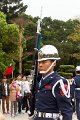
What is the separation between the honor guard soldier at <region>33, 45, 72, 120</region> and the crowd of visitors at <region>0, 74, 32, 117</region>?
441 inches

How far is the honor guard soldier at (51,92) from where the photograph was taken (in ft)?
18.4

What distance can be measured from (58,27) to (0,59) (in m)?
28.5

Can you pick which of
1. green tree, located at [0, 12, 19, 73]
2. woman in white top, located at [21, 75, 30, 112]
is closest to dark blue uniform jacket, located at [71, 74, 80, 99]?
woman in white top, located at [21, 75, 30, 112]

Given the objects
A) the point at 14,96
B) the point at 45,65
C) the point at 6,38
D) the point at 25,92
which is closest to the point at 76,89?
the point at 14,96

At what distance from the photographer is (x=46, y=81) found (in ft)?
19.1

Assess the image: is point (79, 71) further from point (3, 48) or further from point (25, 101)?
point (3, 48)

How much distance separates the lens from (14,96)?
669 inches

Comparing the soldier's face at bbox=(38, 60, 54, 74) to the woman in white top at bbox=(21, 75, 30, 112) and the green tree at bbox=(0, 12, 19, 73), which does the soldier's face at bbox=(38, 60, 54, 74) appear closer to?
the woman in white top at bbox=(21, 75, 30, 112)

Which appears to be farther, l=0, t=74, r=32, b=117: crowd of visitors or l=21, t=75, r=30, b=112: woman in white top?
l=21, t=75, r=30, b=112: woman in white top

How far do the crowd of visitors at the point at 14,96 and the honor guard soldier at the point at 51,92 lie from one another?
11203mm

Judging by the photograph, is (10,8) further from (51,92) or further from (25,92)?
(51,92)

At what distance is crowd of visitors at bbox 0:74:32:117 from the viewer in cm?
1720

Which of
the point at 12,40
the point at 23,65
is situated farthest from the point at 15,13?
the point at 12,40

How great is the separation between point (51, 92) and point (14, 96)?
11347 millimetres
